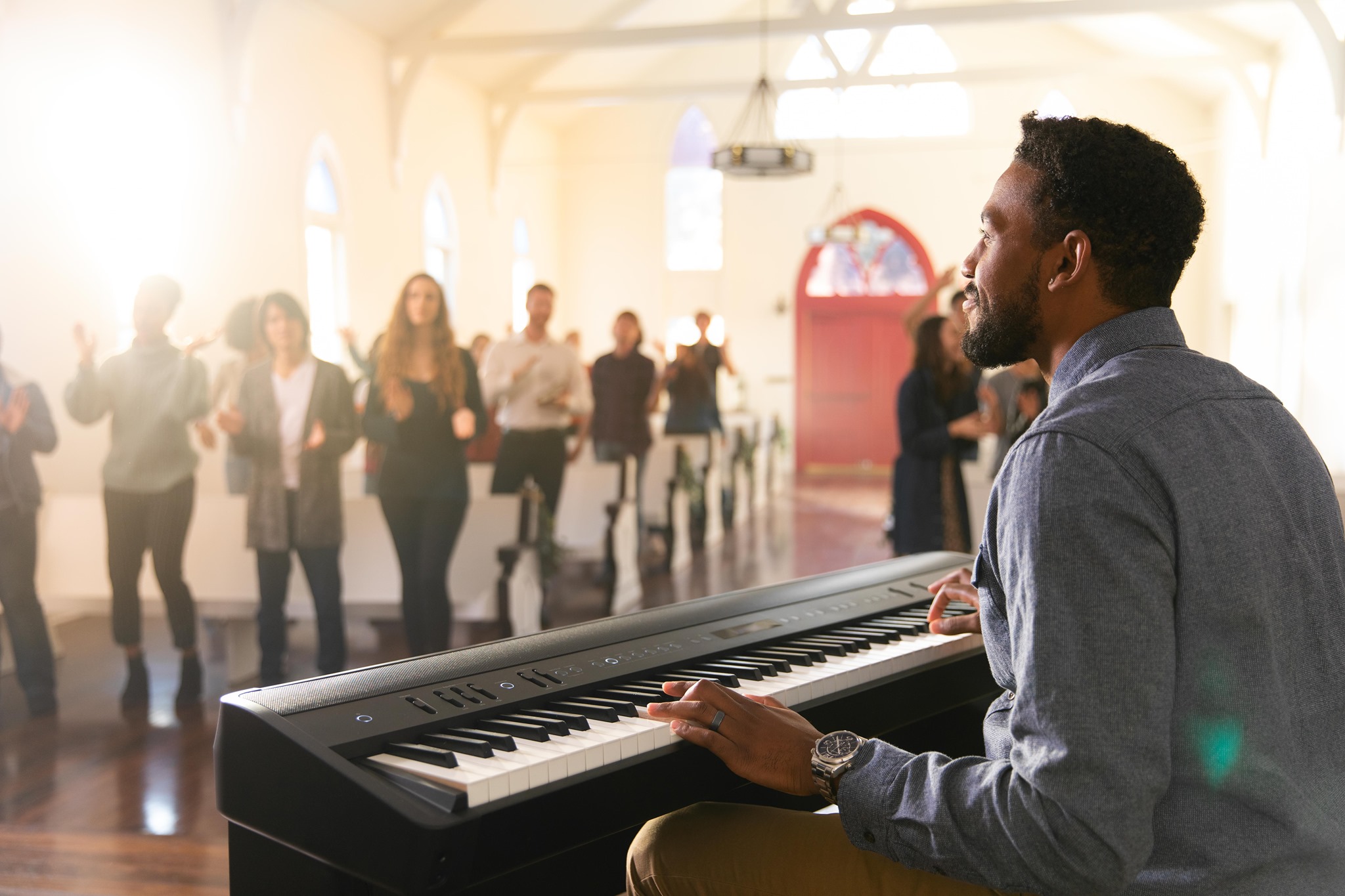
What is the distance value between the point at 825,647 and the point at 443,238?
35.4 ft

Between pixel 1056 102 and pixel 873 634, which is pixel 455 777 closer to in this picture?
pixel 873 634

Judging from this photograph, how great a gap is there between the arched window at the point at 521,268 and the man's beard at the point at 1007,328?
12647 millimetres

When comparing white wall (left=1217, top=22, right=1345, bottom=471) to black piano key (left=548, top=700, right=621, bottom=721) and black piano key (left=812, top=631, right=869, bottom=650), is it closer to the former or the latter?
black piano key (left=812, top=631, right=869, bottom=650)

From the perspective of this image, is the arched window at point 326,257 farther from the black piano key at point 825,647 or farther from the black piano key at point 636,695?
the black piano key at point 636,695

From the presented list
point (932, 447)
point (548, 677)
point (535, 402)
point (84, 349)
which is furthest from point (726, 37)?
point (548, 677)

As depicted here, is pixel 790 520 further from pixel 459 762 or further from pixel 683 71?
pixel 459 762

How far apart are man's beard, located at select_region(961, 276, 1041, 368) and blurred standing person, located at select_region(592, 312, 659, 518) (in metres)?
5.57

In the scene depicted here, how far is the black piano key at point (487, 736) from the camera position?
3.92ft

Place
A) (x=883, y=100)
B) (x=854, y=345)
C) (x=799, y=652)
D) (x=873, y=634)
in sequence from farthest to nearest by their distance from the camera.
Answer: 1. (x=854, y=345)
2. (x=883, y=100)
3. (x=873, y=634)
4. (x=799, y=652)

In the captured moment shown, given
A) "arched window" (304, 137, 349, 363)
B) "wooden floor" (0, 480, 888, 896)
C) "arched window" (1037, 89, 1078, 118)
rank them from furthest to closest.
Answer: "arched window" (1037, 89, 1078, 118) < "arched window" (304, 137, 349, 363) < "wooden floor" (0, 480, 888, 896)

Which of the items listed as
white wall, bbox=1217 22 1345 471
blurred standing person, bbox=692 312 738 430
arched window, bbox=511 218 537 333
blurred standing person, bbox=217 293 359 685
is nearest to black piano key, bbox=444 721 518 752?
blurred standing person, bbox=217 293 359 685

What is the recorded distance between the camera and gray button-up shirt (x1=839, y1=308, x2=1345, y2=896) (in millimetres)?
992

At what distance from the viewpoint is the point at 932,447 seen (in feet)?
14.3

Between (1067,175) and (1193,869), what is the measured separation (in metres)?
0.66
